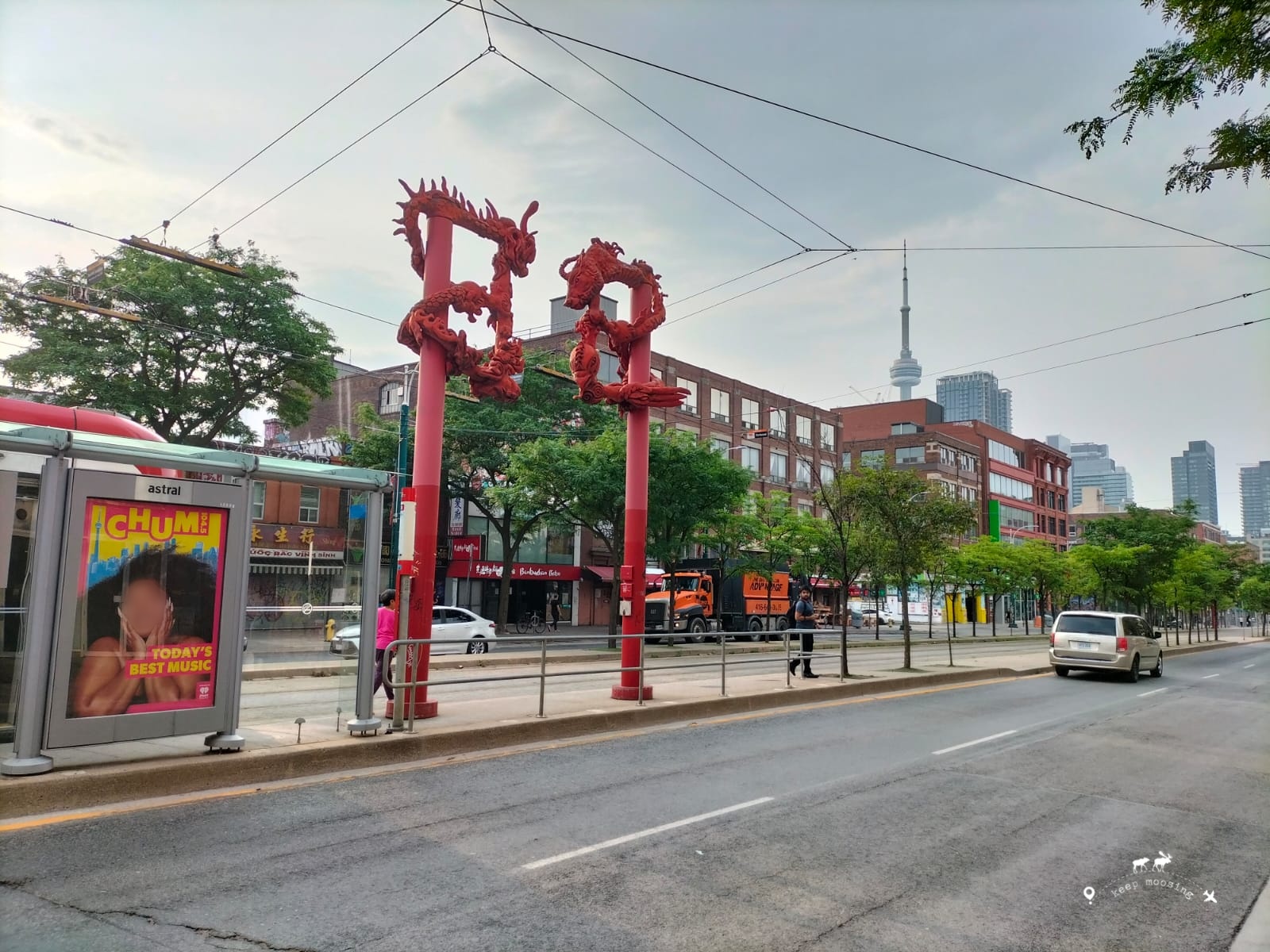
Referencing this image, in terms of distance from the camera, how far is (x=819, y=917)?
4.98 metres

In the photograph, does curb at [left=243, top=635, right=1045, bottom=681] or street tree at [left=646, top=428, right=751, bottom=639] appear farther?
street tree at [left=646, top=428, right=751, bottom=639]

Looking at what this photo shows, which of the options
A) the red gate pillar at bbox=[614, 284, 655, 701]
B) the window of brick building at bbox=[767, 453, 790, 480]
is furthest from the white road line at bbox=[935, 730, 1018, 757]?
the window of brick building at bbox=[767, 453, 790, 480]

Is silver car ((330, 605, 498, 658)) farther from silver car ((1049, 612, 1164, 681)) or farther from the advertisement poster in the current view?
the advertisement poster

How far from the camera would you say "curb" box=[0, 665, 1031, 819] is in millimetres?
6574

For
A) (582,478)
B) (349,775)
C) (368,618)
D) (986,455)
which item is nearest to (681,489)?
(582,478)

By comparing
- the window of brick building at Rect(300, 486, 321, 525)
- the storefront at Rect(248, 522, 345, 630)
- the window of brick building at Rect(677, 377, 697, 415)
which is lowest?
the storefront at Rect(248, 522, 345, 630)

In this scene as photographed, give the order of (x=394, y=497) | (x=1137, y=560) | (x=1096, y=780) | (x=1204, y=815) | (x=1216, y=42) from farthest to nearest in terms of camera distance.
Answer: (x=1137, y=560) → (x=394, y=497) → (x=1096, y=780) → (x=1204, y=815) → (x=1216, y=42)

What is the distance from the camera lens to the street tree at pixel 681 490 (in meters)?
31.7

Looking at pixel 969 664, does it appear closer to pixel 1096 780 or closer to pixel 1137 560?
pixel 1096 780

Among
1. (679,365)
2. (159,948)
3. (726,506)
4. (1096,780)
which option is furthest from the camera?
(679,365)

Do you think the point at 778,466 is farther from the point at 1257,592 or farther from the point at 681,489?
the point at 1257,592

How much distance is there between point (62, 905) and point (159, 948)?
0.91 meters

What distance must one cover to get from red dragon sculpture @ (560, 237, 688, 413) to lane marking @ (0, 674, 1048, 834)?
192 inches

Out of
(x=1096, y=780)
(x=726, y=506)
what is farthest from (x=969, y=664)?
(x=1096, y=780)
